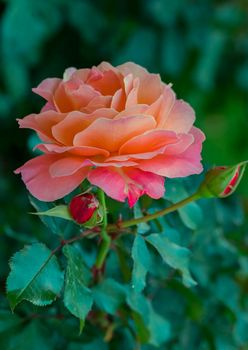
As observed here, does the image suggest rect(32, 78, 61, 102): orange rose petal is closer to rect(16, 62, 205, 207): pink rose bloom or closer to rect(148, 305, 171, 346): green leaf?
rect(16, 62, 205, 207): pink rose bloom

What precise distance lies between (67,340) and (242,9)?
1250 millimetres

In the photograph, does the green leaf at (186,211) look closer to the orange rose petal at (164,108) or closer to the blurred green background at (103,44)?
the orange rose petal at (164,108)

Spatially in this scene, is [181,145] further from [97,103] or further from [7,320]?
[7,320]

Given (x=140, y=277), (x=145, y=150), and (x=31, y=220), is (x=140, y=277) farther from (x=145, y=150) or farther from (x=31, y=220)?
(x=31, y=220)

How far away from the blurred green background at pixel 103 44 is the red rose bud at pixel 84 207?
890 millimetres

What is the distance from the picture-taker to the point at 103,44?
1.67 meters

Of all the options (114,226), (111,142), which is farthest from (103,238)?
(111,142)

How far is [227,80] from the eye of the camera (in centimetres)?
196

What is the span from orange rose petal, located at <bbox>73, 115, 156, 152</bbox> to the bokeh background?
89 cm

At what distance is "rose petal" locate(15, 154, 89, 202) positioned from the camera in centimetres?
54

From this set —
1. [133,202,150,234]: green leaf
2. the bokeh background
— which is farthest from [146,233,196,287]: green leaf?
the bokeh background

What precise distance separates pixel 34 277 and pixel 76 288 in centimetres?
4

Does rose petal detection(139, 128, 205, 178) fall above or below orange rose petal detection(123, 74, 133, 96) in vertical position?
below

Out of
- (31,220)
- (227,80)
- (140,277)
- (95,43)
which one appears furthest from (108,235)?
(227,80)
